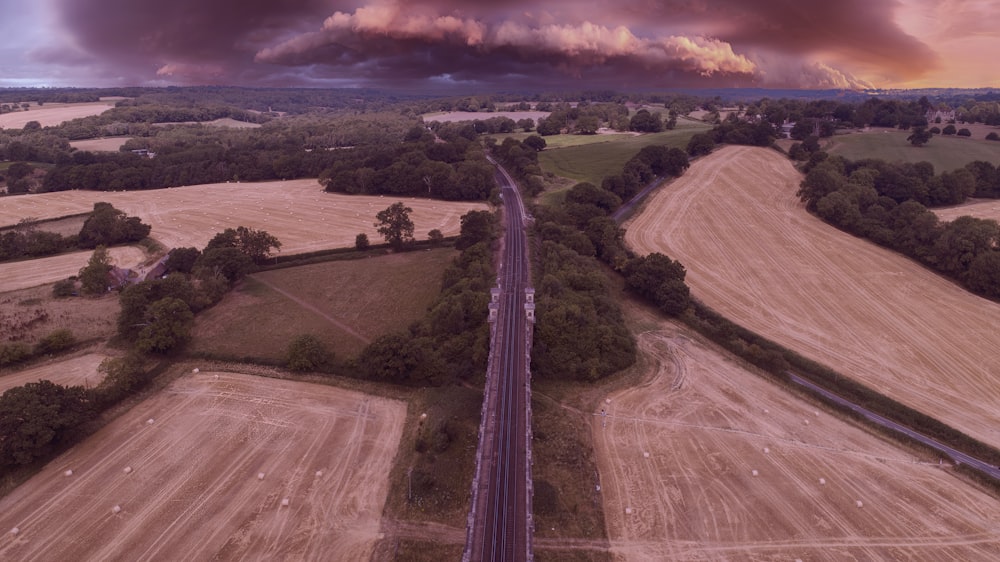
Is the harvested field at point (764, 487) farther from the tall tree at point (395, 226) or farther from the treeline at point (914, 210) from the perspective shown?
the tall tree at point (395, 226)

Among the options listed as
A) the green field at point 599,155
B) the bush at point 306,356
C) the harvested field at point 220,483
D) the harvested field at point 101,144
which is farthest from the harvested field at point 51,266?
the harvested field at point 101,144

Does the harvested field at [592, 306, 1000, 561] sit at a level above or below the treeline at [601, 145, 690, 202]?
below

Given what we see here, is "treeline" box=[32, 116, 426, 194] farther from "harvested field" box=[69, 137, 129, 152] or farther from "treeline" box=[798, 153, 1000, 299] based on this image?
"treeline" box=[798, 153, 1000, 299]

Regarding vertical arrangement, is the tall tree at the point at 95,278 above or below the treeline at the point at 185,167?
below

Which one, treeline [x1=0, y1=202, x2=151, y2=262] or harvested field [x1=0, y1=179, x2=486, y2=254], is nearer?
treeline [x1=0, y1=202, x2=151, y2=262]

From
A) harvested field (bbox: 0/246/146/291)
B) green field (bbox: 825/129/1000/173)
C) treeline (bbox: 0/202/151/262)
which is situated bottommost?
harvested field (bbox: 0/246/146/291)

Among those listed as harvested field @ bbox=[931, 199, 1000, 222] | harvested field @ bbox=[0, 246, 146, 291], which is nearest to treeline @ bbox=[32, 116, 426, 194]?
harvested field @ bbox=[0, 246, 146, 291]

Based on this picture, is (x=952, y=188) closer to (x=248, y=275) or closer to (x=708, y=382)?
(x=708, y=382)
